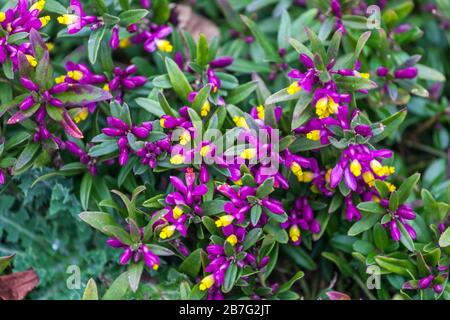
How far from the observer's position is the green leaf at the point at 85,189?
3.19m

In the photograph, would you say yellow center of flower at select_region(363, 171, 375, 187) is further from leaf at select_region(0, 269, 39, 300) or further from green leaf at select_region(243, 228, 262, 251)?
leaf at select_region(0, 269, 39, 300)

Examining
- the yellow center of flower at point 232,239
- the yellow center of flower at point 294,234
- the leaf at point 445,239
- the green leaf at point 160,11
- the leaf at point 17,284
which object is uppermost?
the green leaf at point 160,11

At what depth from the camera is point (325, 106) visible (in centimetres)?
286

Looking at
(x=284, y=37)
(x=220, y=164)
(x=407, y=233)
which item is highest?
(x=284, y=37)

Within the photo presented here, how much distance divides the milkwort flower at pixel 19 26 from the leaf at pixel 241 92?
101 cm

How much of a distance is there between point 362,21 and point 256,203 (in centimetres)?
121

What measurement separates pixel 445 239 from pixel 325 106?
2.93 ft

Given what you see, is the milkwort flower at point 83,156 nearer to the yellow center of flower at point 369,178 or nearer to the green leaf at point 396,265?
the yellow center of flower at point 369,178

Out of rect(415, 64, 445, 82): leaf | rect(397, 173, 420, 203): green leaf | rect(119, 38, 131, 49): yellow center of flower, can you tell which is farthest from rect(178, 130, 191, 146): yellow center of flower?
rect(415, 64, 445, 82): leaf

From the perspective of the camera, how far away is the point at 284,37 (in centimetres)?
355

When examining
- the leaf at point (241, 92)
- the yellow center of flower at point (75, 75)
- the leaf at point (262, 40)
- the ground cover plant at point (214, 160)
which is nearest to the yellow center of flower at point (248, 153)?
the ground cover plant at point (214, 160)

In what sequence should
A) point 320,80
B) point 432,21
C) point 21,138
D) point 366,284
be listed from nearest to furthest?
point 320,80 → point 21,138 → point 366,284 → point 432,21
